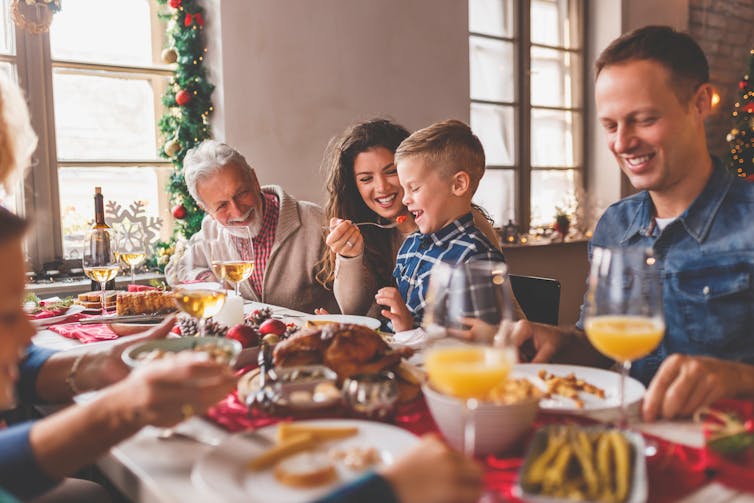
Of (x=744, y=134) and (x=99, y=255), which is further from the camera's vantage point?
(x=744, y=134)

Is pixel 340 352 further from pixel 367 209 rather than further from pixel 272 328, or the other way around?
pixel 367 209

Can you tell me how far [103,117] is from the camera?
3.71m

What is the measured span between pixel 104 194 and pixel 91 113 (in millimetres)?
466

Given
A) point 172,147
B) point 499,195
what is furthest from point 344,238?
point 499,195

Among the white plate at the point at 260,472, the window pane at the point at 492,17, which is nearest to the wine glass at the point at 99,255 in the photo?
the white plate at the point at 260,472

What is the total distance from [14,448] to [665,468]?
89 cm

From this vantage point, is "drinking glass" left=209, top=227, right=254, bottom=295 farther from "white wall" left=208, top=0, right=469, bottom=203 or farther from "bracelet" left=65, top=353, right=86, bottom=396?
"white wall" left=208, top=0, right=469, bottom=203

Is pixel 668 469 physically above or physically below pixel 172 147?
below

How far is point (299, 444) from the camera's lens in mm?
877

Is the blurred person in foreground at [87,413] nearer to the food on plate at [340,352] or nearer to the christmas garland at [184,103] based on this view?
the food on plate at [340,352]

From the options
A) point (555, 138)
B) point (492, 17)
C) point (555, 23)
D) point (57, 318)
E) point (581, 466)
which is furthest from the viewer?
point (555, 138)

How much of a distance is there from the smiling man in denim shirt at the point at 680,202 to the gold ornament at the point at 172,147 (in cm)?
267

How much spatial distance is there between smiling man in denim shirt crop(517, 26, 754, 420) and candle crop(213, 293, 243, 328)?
88cm

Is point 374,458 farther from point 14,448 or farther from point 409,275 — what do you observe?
point 409,275
